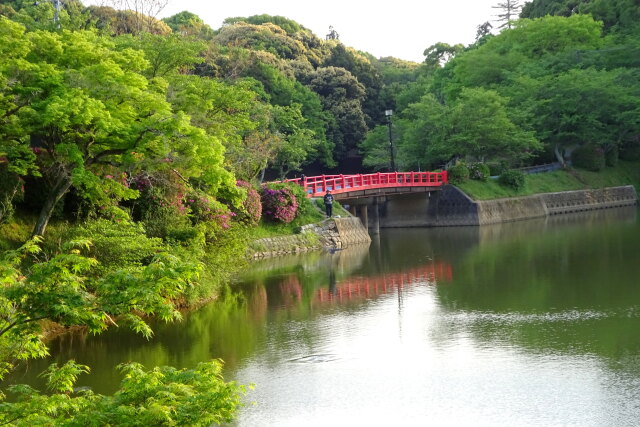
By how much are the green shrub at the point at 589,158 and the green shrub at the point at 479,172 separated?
9.01 metres

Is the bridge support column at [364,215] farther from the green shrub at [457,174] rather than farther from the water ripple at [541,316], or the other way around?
the water ripple at [541,316]

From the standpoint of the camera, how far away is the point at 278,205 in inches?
1316

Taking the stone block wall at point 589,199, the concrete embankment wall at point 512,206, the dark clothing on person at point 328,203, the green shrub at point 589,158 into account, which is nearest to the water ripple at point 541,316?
the dark clothing on person at point 328,203

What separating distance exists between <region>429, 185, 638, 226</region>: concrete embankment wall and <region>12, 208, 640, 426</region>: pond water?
1322 cm

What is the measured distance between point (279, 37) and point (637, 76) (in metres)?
24.4

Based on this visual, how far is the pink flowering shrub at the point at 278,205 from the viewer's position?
3344 centimetres

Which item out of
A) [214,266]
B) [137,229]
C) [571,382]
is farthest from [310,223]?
[571,382]

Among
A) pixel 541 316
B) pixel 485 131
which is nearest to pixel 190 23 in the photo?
pixel 485 131

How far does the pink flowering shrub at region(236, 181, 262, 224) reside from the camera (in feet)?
100

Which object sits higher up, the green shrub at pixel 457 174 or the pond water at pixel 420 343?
the green shrub at pixel 457 174

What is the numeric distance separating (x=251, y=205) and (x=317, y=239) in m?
4.46

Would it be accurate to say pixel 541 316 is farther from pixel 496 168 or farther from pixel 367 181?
pixel 496 168

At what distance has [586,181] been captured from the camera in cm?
5031

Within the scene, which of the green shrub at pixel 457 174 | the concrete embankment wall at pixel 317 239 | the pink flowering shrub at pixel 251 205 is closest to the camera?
the pink flowering shrub at pixel 251 205
